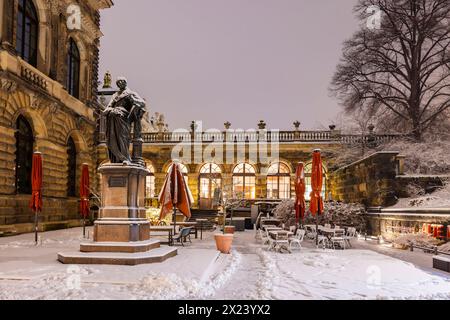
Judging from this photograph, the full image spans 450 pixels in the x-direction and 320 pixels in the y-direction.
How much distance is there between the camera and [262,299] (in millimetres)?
5820

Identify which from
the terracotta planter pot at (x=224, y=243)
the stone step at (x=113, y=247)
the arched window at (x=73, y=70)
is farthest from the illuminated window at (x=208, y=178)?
the stone step at (x=113, y=247)

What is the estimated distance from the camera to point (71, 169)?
22.6m

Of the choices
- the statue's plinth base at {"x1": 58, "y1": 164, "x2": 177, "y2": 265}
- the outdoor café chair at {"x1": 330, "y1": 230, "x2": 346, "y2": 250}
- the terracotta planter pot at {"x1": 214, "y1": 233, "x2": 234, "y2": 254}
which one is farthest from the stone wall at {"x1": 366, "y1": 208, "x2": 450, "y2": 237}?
the statue's plinth base at {"x1": 58, "y1": 164, "x2": 177, "y2": 265}

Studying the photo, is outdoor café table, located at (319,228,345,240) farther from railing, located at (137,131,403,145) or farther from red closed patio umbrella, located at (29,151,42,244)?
railing, located at (137,131,403,145)

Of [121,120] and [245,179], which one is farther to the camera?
[245,179]

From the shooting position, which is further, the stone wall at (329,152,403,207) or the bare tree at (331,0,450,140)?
the bare tree at (331,0,450,140)

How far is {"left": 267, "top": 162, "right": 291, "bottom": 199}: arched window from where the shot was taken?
28.5 m

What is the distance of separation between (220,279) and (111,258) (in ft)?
7.73

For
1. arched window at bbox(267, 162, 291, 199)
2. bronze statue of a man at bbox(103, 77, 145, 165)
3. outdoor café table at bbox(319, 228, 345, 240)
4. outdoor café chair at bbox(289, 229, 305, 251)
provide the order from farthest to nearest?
1. arched window at bbox(267, 162, 291, 199)
2. outdoor café table at bbox(319, 228, 345, 240)
3. outdoor café chair at bbox(289, 229, 305, 251)
4. bronze statue of a man at bbox(103, 77, 145, 165)

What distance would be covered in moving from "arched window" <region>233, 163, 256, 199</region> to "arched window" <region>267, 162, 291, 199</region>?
3.95 feet

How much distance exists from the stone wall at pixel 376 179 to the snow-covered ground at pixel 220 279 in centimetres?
732

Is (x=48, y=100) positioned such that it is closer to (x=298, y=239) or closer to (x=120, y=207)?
(x=120, y=207)

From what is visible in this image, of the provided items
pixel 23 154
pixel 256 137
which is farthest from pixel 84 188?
pixel 256 137

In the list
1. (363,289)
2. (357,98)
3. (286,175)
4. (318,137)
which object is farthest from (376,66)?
(363,289)
